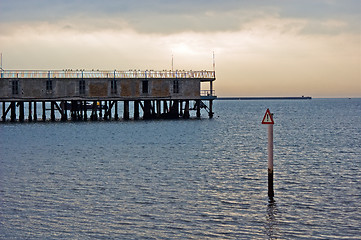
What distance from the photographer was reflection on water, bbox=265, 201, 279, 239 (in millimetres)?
16234

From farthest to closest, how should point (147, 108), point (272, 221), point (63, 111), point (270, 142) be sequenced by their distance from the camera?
1. point (147, 108)
2. point (63, 111)
3. point (270, 142)
4. point (272, 221)

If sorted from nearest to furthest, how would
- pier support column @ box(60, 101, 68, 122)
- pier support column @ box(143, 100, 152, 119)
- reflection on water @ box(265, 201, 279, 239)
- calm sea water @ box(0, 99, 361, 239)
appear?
reflection on water @ box(265, 201, 279, 239), calm sea water @ box(0, 99, 361, 239), pier support column @ box(60, 101, 68, 122), pier support column @ box(143, 100, 152, 119)

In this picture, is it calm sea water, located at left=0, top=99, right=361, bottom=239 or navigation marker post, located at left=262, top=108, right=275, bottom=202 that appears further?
navigation marker post, located at left=262, top=108, right=275, bottom=202

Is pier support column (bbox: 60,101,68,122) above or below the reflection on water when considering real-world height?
above

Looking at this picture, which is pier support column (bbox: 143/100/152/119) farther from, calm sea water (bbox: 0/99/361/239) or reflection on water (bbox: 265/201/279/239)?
reflection on water (bbox: 265/201/279/239)

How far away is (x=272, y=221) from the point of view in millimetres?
17625

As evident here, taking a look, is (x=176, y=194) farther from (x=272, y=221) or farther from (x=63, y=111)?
(x=63, y=111)

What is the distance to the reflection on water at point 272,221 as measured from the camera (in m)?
16.2

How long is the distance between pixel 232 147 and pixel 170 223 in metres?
27.2

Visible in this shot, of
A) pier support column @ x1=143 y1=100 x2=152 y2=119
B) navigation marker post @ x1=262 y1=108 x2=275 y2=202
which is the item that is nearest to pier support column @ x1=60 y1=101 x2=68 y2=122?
pier support column @ x1=143 y1=100 x2=152 y2=119

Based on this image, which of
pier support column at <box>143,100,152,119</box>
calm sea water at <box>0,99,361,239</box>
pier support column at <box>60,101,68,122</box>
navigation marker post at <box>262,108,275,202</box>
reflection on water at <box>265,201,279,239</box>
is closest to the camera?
reflection on water at <box>265,201,279,239</box>

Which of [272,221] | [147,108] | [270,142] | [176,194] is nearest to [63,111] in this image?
[147,108]

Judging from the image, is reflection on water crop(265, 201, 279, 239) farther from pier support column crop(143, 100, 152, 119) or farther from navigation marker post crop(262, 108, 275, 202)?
pier support column crop(143, 100, 152, 119)

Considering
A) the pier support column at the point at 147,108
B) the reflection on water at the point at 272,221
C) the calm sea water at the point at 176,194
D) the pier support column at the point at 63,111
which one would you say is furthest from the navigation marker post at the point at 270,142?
the pier support column at the point at 147,108
